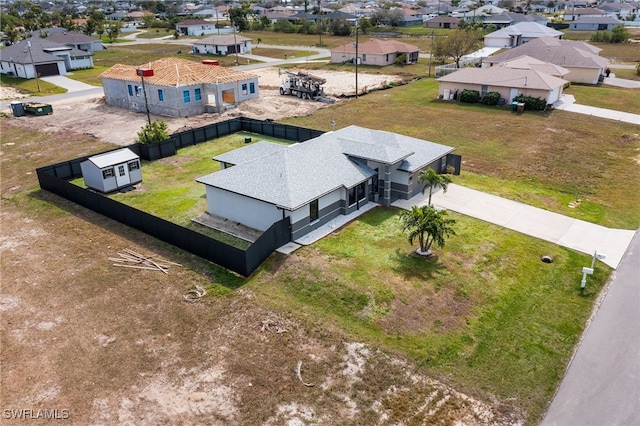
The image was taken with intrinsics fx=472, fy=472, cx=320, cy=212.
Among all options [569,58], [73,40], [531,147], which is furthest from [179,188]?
[73,40]

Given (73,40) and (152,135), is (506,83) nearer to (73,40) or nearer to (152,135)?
(152,135)

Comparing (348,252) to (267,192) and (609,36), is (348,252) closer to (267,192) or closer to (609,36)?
(267,192)

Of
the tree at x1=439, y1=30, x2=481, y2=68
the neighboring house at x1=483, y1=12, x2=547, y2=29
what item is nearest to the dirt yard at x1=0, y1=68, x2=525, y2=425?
the tree at x1=439, y1=30, x2=481, y2=68

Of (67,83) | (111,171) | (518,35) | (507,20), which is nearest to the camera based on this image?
(111,171)

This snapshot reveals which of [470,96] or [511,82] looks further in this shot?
[470,96]

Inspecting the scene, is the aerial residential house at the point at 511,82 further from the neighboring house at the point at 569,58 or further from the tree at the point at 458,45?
the tree at the point at 458,45

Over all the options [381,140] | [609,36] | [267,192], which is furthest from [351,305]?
[609,36]

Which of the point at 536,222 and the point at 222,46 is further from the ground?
the point at 222,46

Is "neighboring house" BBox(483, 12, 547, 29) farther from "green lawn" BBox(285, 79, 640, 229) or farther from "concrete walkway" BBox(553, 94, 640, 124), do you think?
"concrete walkway" BBox(553, 94, 640, 124)
